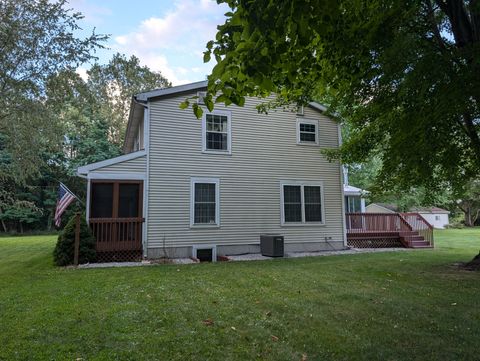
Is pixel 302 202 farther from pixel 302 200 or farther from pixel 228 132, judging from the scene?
pixel 228 132

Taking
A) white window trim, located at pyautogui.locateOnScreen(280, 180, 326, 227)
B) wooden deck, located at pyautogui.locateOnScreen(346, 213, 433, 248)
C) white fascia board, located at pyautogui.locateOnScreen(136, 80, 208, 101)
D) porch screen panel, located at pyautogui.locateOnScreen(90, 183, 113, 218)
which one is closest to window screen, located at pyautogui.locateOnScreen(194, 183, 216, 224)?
white window trim, located at pyautogui.locateOnScreen(280, 180, 326, 227)

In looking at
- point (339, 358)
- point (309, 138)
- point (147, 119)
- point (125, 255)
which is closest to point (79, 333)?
point (339, 358)

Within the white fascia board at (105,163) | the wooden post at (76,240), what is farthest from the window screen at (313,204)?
the wooden post at (76,240)

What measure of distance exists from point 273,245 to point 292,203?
7.27 feet

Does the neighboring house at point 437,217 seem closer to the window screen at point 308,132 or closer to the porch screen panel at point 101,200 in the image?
the window screen at point 308,132

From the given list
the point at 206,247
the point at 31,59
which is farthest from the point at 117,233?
the point at 31,59

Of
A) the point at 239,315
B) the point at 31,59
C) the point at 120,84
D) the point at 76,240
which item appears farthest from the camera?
the point at 120,84

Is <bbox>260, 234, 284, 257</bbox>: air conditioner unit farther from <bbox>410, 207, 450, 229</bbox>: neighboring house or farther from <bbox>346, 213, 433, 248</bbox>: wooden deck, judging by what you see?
<bbox>410, 207, 450, 229</bbox>: neighboring house

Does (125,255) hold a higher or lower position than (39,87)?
lower

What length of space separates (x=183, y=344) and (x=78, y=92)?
43.3 ft

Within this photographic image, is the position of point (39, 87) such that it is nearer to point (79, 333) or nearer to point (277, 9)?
point (79, 333)

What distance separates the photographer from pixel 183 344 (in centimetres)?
374

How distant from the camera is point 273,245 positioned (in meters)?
11.6

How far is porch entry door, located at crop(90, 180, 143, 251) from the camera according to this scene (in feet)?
34.8
